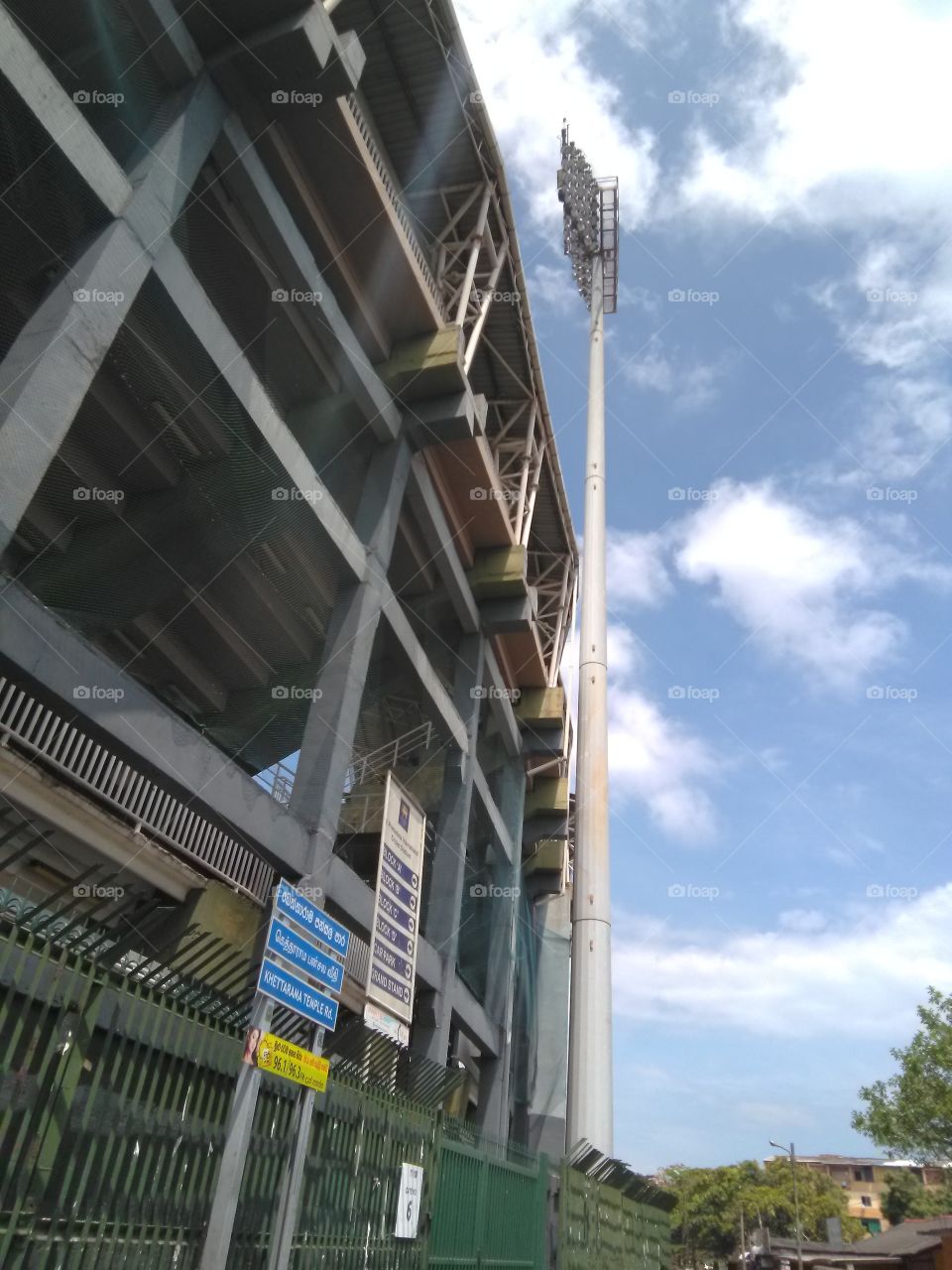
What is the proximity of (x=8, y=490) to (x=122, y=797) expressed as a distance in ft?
11.8

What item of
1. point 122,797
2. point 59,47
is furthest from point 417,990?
point 59,47

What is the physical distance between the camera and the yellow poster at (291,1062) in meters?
4.76

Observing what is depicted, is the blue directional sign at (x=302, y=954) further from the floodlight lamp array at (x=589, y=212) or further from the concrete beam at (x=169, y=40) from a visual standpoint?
the floodlight lamp array at (x=589, y=212)

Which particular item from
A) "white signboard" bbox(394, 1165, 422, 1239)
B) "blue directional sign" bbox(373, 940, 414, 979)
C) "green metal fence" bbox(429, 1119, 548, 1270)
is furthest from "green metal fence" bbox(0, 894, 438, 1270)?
"blue directional sign" bbox(373, 940, 414, 979)

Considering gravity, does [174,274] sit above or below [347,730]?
above

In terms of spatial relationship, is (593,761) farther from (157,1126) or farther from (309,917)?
(157,1126)

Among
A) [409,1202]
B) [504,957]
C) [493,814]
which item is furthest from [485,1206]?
[504,957]

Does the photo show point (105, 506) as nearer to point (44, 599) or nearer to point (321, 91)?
point (44, 599)

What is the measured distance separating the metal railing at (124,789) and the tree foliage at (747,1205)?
66071mm

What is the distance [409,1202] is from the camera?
730 centimetres

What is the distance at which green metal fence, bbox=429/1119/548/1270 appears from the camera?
26.1 feet

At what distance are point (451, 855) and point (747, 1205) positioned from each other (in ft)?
202

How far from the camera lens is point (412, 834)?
12867mm

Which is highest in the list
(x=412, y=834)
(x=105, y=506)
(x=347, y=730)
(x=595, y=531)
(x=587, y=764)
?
(x=595, y=531)
